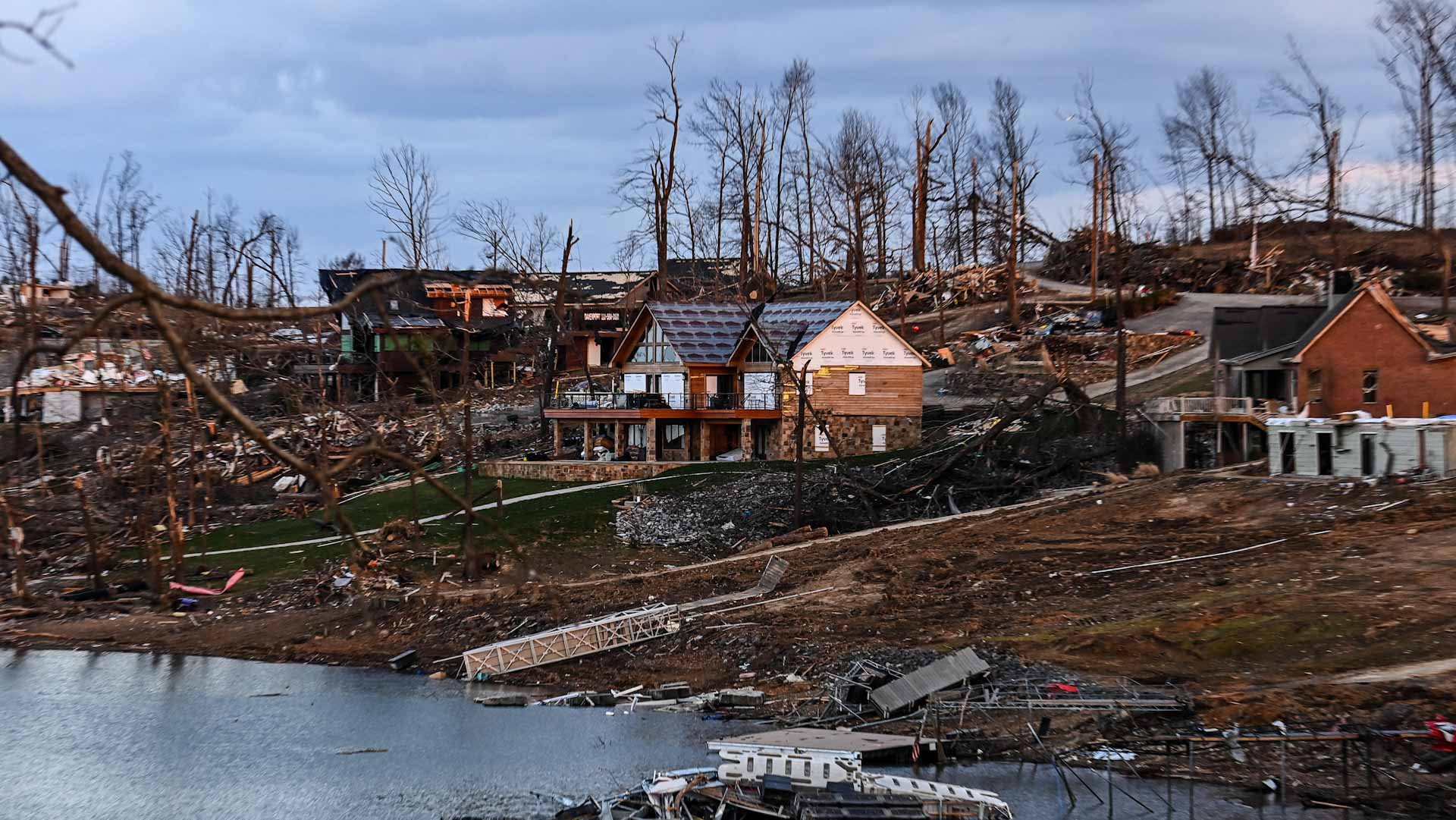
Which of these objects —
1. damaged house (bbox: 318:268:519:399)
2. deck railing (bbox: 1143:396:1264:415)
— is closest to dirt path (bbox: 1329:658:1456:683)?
deck railing (bbox: 1143:396:1264:415)

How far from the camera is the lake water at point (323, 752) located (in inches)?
955

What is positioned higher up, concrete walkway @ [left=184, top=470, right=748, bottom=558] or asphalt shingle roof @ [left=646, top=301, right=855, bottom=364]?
asphalt shingle roof @ [left=646, top=301, right=855, bottom=364]

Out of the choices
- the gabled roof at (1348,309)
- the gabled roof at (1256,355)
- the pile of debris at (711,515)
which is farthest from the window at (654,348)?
the gabled roof at (1348,309)

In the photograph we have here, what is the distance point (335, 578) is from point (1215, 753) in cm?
2978

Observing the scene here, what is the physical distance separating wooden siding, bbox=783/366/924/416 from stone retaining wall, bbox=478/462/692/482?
7038 millimetres

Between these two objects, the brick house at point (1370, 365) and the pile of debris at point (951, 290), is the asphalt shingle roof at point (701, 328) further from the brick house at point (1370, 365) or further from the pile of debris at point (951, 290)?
the brick house at point (1370, 365)

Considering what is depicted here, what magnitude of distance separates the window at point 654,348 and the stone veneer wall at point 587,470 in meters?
6.47

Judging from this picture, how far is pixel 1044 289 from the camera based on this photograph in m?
82.4

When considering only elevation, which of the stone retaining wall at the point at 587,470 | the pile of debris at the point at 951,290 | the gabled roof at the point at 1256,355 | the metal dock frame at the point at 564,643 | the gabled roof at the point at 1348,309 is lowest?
the metal dock frame at the point at 564,643

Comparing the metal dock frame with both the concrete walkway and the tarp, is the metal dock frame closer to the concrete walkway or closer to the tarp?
the concrete walkway

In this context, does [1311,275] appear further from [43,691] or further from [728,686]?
[43,691]

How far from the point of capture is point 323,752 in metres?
28.9

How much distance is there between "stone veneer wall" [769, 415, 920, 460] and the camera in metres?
57.2

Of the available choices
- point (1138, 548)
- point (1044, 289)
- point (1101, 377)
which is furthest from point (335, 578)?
point (1044, 289)
